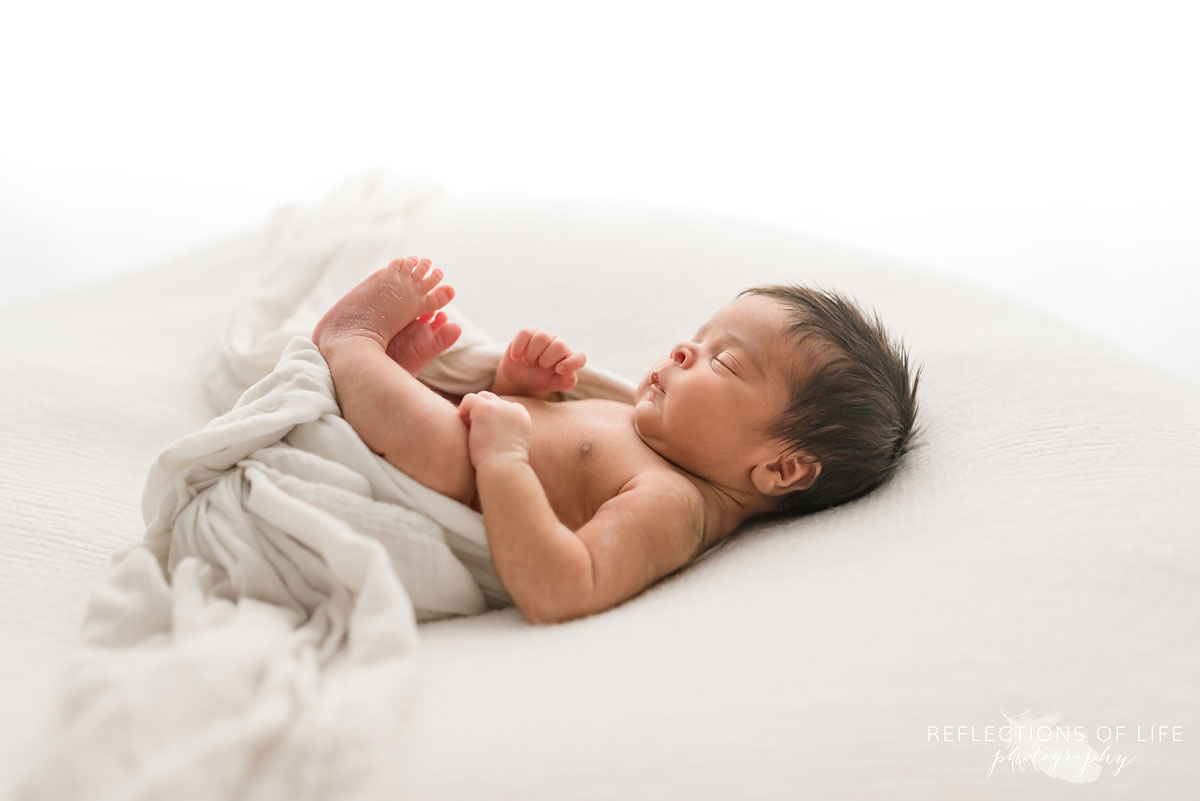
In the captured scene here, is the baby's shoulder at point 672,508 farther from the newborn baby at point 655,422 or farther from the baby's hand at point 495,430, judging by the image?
the baby's hand at point 495,430

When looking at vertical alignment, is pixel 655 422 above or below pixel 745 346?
below

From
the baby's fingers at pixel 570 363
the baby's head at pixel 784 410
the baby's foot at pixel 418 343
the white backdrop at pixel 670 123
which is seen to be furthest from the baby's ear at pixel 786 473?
the white backdrop at pixel 670 123

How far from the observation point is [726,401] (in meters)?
1.19

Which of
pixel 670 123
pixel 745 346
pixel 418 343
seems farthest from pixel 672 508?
pixel 670 123

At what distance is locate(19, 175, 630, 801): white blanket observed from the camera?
72 centimetres

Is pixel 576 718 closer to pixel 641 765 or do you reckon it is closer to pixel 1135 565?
pixel 641 765

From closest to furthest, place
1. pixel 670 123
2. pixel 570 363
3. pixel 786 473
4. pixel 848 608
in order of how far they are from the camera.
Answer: pixel 848 608
pixel 786 473
pixel 570 363
pixel 670 123

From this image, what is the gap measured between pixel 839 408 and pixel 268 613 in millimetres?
683

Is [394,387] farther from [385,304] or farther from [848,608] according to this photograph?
[848,608]

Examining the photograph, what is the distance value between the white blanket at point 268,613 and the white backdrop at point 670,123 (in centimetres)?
158

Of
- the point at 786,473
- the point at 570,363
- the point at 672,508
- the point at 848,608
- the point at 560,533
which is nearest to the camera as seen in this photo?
the point at 848,608

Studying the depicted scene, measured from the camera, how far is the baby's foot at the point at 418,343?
1.25 m

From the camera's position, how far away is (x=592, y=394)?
55.4 inches

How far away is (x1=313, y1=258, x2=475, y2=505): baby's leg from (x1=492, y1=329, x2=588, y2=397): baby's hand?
0.12 metres
